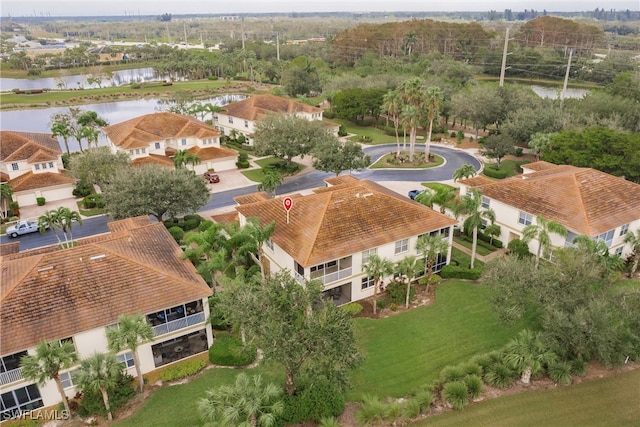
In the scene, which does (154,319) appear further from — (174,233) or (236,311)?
(174,233)

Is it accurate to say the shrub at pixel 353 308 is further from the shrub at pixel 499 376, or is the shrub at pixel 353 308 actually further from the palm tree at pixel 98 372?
the palm tree at pixel 98 372

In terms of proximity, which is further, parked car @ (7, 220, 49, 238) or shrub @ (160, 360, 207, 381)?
parked car @ (7, 220, 49, 238)

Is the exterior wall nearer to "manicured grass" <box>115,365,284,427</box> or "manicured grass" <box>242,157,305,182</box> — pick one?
"manicured grass" <box>242,157,305,182</box>

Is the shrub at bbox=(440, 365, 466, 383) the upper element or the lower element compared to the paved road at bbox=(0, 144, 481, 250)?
upper

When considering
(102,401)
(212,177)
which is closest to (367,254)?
(102,401)

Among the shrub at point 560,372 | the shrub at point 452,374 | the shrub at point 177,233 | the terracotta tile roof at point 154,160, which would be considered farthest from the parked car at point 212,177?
the shrub at point 560,372

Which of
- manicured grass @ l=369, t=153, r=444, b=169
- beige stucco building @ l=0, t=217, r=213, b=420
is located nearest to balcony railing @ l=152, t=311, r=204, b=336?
beige stucco building @ l=0, t=217, r=213, b=420

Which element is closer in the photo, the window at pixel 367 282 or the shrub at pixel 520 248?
the window at pixel 367 282

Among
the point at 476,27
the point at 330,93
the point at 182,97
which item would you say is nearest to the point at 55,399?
the point at 182,97
